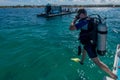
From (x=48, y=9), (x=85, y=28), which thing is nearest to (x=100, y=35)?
(x=85, y=28)

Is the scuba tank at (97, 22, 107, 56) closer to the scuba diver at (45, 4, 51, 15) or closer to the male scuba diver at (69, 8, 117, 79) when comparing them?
the male scuba diver at (69, 8, 117, 79)

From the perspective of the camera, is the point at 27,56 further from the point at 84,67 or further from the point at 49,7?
the point at 49,7

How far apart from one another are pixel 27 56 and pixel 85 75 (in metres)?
3.98

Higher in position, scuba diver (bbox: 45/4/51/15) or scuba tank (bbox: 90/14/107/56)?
scuba tank (bbox: 90/14/107/56)

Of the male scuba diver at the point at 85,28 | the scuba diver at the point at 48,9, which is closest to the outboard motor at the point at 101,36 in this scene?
the male scuba diver at the point at 85,28

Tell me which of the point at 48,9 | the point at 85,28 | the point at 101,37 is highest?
the point at 85,28

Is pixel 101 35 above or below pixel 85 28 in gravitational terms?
below

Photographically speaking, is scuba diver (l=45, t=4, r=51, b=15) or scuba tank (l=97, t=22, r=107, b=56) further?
scuba diver (l=45, t=4, r=51, b=15)

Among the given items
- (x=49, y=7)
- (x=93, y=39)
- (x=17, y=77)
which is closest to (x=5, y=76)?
(x=17, y=77)

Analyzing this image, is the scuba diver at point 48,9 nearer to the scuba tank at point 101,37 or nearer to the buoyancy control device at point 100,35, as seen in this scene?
the buoyancy control device at point 100,35

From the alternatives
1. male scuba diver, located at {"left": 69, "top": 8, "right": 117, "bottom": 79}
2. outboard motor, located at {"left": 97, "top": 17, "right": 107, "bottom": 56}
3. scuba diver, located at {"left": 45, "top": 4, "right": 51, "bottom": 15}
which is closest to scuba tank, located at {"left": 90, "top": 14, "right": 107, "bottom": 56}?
outboard motor, located at {"left": 97, "top": 17, "right": 107, "bottom": 56}

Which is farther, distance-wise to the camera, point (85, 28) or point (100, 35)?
point (85, 28)

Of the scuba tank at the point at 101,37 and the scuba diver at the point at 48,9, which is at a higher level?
the scuba tank at the point at 101,37

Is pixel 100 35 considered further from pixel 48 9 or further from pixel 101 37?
pixel 48 9
